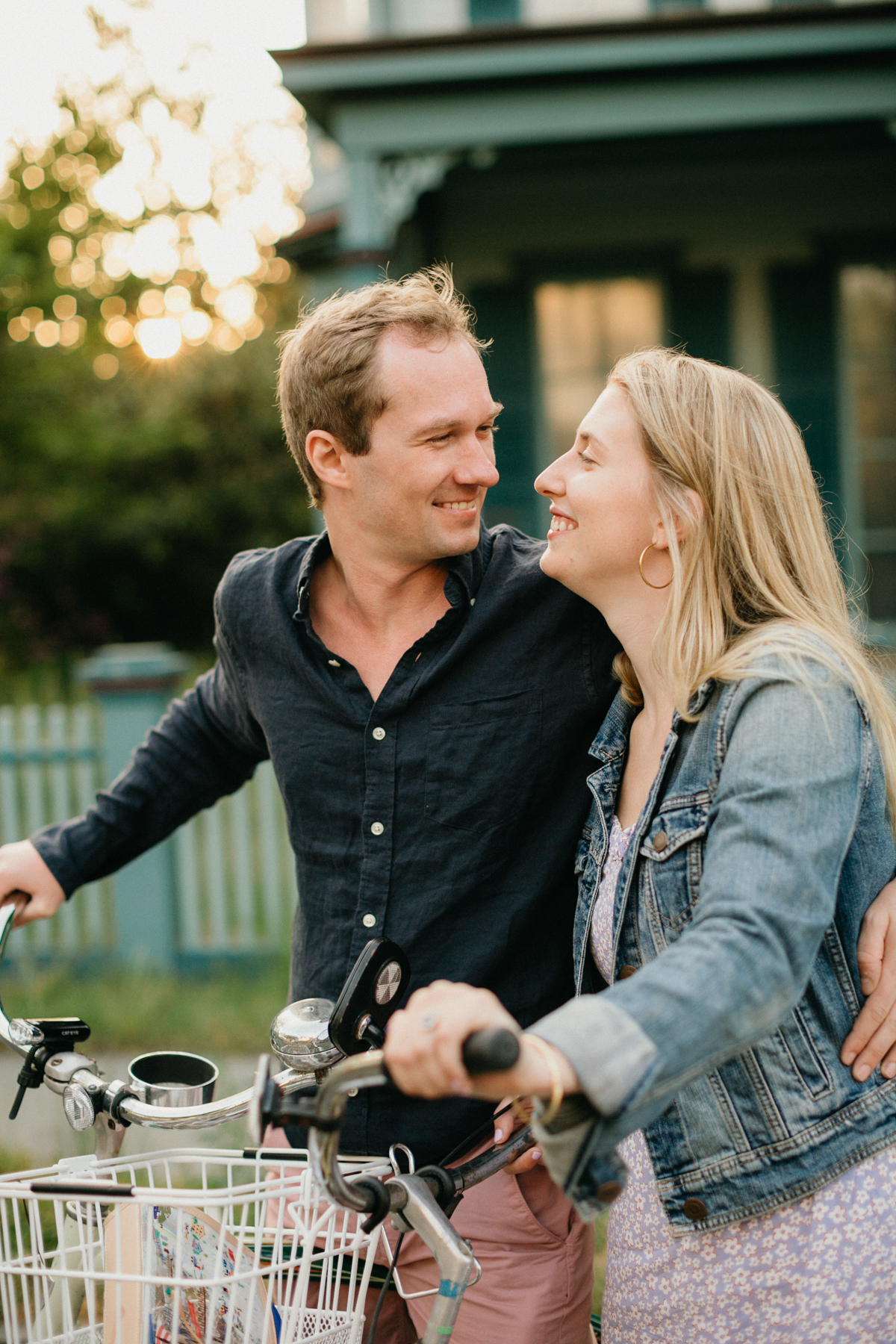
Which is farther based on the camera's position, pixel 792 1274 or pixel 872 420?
pixel 872 420

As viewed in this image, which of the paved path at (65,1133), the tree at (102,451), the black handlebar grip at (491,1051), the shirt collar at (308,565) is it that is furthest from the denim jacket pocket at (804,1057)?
the tree at (102,451)

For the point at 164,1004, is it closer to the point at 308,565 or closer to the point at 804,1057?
the point at 308,565

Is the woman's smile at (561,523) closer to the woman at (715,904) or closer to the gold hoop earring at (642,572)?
the woman at (715,904)

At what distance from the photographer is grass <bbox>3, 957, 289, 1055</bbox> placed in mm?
4879

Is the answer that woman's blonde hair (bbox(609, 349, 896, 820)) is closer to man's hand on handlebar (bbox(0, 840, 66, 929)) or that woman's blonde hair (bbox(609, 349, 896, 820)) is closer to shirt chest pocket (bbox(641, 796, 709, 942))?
shirt chest pocket (bbox(641, 796, 709, 942))

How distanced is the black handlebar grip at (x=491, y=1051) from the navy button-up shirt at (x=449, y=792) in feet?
2.93

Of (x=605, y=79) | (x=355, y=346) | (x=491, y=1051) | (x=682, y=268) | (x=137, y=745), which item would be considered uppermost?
(x=605, y=79)

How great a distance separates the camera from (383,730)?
207 cm

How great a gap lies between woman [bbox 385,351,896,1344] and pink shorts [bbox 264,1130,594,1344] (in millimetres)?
166

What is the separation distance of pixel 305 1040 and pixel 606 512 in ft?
3.03

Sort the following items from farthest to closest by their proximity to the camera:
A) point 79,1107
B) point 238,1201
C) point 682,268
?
1. point 682,268
2. point 79,1107
3. point 238,1201

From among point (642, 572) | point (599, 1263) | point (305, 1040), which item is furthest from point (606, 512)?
point (599, 1263)

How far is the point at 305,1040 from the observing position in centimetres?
160

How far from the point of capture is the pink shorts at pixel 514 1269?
191 centimetres
